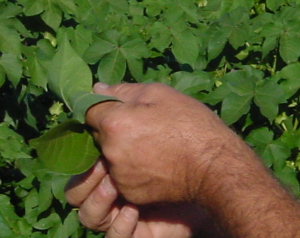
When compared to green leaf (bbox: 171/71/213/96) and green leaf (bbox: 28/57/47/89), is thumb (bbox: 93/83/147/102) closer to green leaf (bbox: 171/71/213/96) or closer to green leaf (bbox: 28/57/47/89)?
green leaf (bbox: 171/71/213/96)

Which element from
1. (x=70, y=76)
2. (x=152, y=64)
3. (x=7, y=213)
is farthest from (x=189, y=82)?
(x=70, y=76)

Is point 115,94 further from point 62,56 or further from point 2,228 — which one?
point 2,228

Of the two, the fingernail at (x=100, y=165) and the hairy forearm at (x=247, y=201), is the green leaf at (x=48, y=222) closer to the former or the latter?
the fingernail at (x=100, y=165)

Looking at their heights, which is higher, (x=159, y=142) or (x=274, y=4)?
(x=159, y=142)

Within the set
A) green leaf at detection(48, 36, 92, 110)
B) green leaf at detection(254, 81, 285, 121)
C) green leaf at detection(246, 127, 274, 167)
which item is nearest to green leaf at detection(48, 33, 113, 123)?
green leaf at detection(48, 36, 92, 110)

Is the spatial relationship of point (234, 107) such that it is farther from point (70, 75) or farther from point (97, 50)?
point (70, 75)

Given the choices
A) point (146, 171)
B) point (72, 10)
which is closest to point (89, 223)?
point (146, 171)

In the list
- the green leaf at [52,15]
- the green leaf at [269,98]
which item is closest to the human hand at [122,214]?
the green leaf at [269,98]
